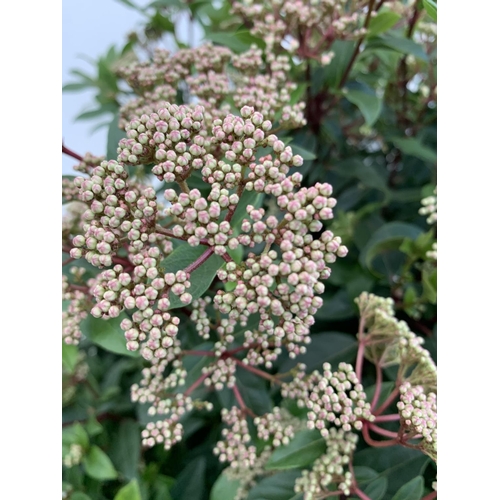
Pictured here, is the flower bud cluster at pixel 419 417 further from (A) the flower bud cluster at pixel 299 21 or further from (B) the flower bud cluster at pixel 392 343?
(A) the flower bud cluster at pixel 299 21

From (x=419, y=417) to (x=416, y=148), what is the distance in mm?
654

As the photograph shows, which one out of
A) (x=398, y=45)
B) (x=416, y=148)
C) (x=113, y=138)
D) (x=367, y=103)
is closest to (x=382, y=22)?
(x=398, y=45)

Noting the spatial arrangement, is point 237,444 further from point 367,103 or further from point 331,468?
point 367,103

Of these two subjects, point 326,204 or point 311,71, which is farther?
point 311,71

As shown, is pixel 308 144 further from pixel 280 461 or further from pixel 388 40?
pixel 280 461

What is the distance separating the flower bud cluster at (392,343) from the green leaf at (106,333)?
1.23 ft

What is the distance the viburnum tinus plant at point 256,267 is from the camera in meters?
0.51

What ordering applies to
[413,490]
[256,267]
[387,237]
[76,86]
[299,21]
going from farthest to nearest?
[76,86] < [387,237] < [299,21] < [413,490] < [256,267]

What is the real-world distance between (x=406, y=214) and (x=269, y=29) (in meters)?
0.58

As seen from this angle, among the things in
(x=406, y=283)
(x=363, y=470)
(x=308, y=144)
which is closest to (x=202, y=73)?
(x=308, y=144)

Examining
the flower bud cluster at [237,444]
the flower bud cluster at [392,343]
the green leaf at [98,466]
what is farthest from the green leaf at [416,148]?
the green leaf at [98,466]

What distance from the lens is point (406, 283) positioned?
39.9 inches

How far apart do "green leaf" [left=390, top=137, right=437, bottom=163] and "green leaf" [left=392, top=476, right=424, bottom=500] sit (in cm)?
67

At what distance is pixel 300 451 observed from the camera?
683mm
